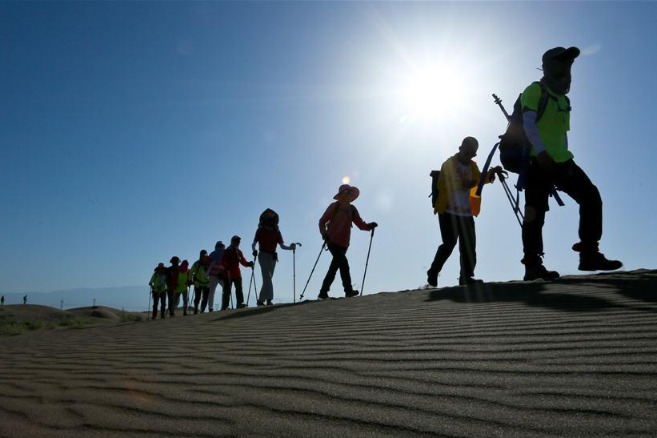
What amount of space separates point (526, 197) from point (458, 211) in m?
1.45

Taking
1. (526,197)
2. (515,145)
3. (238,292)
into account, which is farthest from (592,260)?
(238,292)

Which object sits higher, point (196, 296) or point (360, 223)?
point (360, 223)

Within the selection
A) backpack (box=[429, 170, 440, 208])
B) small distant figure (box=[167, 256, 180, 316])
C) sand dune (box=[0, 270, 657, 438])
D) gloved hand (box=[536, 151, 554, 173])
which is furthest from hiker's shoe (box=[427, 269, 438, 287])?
small distant figure (box=[167, 256, 180, 316])

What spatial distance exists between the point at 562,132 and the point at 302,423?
14.3ft

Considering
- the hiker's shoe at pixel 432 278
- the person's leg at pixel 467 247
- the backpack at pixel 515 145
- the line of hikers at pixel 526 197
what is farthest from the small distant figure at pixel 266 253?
the backpack at pixel 515 145

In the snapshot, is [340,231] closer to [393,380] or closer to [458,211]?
[458,211]

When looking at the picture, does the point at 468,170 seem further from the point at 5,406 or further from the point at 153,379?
the point at 5,406

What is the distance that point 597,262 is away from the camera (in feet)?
16.5

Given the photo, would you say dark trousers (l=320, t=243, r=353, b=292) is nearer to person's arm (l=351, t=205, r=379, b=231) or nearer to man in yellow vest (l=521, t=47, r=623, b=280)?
person's arm (l=351, t=205, r=379, b=231)

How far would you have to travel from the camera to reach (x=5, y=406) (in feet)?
8.70

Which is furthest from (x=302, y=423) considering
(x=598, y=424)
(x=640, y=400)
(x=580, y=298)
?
(x=580, y=298)

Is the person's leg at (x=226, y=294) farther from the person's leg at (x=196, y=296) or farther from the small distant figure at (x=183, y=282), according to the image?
the small distant figure at (x=183, y=282)

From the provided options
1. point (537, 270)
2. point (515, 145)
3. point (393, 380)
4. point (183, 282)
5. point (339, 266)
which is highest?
point (515, 145)

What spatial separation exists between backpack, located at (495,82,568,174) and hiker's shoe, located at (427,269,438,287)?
1839 mm
